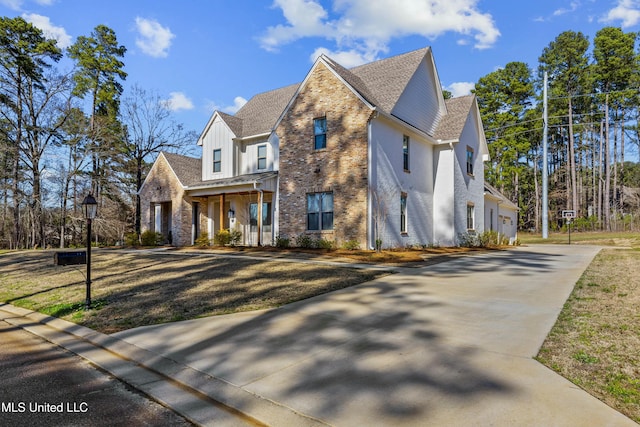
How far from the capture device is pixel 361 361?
13.9ft

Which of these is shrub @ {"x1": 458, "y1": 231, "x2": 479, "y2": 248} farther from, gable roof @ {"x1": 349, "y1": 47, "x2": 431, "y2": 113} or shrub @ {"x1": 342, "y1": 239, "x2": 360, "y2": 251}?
gable roof @ {"x1": 349, "y1": 47, "x2": 431, "y2": 113}

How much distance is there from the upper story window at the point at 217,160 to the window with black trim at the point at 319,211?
8005mm

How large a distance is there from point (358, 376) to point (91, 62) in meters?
37.5

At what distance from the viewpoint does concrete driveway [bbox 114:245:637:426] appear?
10.2 ft

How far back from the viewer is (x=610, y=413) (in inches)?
115

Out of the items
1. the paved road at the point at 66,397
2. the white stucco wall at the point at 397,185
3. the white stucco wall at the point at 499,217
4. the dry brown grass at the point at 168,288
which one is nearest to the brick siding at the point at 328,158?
the white stucco wall at the point at 397,185

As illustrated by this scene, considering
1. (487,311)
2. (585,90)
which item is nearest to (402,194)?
(487,311)

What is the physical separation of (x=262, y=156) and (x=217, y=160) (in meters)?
3.25

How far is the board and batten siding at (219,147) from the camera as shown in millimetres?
21775

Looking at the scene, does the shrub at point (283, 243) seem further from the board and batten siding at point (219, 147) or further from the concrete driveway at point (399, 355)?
the concrete driveway at point (399, 355)

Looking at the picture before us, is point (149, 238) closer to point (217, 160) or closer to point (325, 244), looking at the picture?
point (217, 160)

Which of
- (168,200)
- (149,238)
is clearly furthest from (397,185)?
(149,238)

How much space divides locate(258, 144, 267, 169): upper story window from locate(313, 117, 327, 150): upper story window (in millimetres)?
4913

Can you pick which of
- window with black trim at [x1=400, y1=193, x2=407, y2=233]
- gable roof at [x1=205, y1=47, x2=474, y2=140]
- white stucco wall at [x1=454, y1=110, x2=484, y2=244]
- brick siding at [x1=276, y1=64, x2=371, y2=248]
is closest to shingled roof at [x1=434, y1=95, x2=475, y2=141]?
gable roof at [x1=205, y1=47, x2=474, y2=140]
